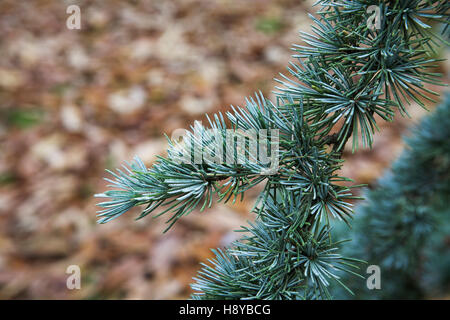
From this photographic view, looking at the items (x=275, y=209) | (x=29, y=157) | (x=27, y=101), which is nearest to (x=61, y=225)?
(x=29, y=157)

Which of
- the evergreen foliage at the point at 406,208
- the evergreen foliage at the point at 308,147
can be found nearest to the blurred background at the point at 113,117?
the evergreen foliage at the point at 406,208

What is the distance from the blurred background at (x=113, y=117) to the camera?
1130 millimetres

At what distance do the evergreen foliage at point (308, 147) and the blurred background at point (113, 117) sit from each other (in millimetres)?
547

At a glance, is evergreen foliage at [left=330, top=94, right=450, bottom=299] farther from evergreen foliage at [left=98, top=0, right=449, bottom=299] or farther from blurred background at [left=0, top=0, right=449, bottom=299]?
evergreen foliage at [left=98, top=0, right=449, bottom=299]

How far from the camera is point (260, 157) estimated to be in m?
0.34

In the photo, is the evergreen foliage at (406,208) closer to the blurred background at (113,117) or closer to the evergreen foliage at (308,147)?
the blurred background at (113,117)

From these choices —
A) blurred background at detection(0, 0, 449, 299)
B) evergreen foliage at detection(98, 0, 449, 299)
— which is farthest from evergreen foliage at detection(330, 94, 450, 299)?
evergreen foliage at detection(98, 0, 449, 299)

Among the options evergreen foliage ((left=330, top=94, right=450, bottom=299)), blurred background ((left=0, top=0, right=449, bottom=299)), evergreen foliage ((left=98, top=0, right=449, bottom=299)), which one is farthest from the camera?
blurred background ((left=0, top=0, right=449, bottom=299))

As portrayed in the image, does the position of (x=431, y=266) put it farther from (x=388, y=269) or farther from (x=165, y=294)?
(x=165, y=294)

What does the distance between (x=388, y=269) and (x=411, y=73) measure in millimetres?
610

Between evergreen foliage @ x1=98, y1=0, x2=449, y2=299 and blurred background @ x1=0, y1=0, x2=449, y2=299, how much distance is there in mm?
547

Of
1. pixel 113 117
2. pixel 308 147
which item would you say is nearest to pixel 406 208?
pixel 308 147

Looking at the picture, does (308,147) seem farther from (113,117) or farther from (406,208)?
(113,117)

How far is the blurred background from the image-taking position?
113 cm
